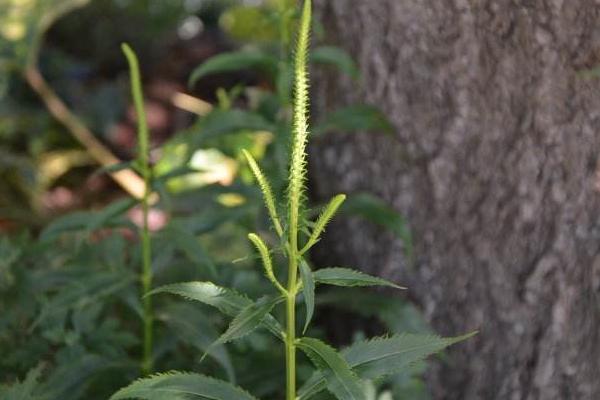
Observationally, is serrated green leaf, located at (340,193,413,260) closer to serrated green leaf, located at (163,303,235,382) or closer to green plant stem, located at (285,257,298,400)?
serrated green leaf, located at (163,303,235,382)

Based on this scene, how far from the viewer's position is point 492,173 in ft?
5.02

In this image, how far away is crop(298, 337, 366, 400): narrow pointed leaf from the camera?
1.06 metres

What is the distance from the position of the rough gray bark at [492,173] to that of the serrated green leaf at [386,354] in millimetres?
370

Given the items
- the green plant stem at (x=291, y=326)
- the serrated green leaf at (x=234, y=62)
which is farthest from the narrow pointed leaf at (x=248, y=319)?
the serrated green leaf at (x=234, y=62)

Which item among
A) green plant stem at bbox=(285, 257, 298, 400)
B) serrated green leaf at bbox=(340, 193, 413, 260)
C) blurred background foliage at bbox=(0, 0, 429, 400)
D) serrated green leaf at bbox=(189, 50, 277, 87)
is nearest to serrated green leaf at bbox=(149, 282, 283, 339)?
green plant stem at bbox=(285, 257, 298, 400)

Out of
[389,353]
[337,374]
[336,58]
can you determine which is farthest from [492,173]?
[337,374]

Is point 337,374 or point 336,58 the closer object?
point 337,374

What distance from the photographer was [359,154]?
1.80 meters

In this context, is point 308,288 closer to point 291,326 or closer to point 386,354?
point 291,326

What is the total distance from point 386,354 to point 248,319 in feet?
0.63

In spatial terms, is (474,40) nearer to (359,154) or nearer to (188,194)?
(359,154)

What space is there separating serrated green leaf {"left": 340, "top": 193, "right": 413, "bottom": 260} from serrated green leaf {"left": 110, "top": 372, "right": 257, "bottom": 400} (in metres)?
0.53

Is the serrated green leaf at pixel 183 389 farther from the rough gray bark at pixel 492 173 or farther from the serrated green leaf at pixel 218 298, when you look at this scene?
the rough gray bark at pixel 492 173

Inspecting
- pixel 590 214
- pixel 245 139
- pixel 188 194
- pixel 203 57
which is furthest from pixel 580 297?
pixel 203 57
